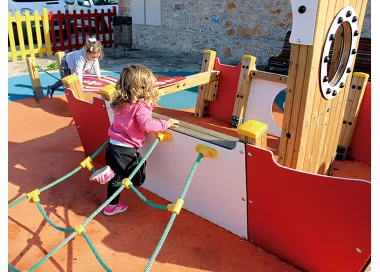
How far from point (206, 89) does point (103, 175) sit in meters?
2.75

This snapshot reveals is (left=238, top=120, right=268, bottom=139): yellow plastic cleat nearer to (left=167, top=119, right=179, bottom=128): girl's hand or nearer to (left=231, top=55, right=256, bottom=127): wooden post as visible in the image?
(left=167, top=119, right=179, bottom=128): girl's hand

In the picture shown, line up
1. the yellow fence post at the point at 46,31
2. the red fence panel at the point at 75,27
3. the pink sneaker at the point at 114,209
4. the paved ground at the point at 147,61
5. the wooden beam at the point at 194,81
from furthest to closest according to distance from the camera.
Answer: the red fence panel at the point at 75,27 < the yellow fence post at the point at 46,31 < the paved ground at the point at 147,61 < the wooden beam at the point at 194,81 < the pink sneaker at the point at 114,209

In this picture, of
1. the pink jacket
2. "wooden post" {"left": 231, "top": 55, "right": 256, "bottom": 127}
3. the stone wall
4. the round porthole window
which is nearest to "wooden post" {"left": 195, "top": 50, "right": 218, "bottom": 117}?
"wooden post" {"left": 231, "top": 55, "right": 256, "bottom": 127}

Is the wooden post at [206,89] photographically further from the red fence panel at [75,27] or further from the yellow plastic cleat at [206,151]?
the red fence panel at [75,27]

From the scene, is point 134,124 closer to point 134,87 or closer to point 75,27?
point 134,87

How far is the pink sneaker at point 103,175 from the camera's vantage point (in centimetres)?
266

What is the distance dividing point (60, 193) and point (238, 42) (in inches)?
280

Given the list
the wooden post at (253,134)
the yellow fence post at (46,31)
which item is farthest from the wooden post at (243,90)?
the yellow fence post at (46,31)

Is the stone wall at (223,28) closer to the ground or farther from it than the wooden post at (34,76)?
farther from it

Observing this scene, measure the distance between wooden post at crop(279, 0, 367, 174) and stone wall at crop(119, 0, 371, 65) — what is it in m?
5.35

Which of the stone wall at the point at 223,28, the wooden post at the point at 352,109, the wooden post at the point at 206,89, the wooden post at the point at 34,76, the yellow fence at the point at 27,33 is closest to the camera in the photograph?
the wooden post at the point at 352,109

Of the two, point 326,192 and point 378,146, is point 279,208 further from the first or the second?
point 378,146

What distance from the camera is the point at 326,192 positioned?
1.97 meters

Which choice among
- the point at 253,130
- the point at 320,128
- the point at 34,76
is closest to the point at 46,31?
the point at 34,76
